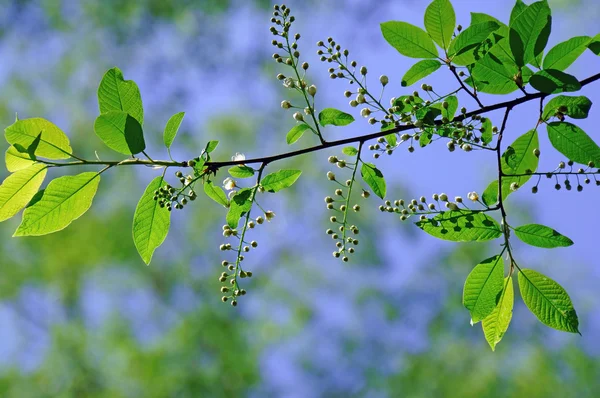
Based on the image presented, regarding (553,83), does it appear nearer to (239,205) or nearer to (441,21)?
(441,21)

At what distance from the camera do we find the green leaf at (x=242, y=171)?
96cm

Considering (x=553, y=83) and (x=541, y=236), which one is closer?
(x=553, y=83)

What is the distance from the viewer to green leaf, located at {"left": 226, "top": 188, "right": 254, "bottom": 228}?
3.09 feet

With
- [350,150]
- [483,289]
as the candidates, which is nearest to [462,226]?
[483,289]

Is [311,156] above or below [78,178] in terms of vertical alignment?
above

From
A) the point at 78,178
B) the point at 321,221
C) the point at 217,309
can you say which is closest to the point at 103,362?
the point at 217,309

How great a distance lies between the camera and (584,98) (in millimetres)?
877

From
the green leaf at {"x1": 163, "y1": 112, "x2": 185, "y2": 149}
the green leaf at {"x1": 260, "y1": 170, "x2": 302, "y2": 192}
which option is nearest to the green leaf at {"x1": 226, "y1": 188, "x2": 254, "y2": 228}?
the green leaf at {"x1": 260, "y1": 170, "x2": 302, "y2": 192}

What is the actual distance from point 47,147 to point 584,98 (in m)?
0.83

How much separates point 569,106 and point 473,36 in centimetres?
18

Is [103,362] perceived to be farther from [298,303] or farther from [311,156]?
[311,156]

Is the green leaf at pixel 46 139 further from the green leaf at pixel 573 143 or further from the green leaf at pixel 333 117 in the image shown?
the green leaf at pixel 573 143

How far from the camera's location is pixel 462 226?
0.94 meters

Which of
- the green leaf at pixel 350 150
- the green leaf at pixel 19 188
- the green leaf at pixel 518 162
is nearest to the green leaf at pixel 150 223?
the green leaf at pixel 19 188
